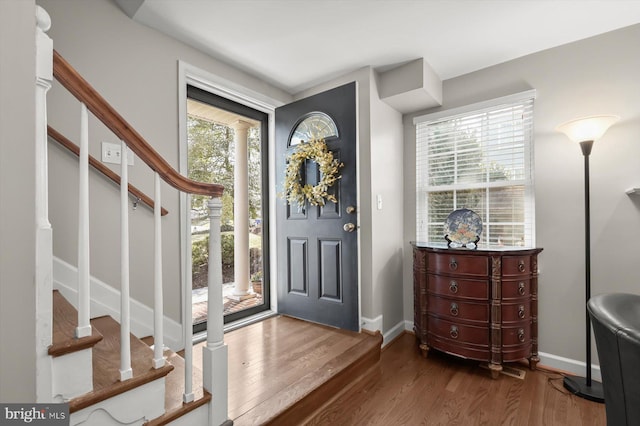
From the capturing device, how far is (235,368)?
1849 millimetres

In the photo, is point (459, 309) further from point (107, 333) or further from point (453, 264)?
point (107, 333)

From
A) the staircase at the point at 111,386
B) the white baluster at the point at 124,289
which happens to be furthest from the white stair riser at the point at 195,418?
the white baluster at the point at 124,289

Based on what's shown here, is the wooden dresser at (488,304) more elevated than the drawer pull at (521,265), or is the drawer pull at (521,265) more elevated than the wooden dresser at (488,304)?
the drawer pull at (521,265)

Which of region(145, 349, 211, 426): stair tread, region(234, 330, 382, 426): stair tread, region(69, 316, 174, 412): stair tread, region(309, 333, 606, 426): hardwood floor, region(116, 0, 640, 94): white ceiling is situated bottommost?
region(309, 333, 606, 426): hardwood floor

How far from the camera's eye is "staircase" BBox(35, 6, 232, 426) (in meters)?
0.84

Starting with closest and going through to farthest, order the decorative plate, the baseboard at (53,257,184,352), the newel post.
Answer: the newel post
the baseboard at (53,257,184,352)
the decorative plate

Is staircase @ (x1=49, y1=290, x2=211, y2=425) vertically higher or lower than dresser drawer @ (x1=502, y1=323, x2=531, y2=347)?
higher

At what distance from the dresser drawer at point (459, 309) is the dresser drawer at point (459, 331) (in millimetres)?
50

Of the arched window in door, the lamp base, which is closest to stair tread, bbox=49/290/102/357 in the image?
the arched window in door

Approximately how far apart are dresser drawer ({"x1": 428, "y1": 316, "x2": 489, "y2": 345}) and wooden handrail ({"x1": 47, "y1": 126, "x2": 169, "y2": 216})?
218 centimetres

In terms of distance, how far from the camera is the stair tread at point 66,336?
2.92 ft

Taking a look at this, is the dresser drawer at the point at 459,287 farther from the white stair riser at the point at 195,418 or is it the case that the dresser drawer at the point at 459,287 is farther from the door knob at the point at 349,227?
the white stair riser at the point at 195,418

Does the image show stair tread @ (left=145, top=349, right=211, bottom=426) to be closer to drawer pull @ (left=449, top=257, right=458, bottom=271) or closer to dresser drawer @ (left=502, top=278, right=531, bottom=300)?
drawer pull @ (left=449, top=257, right=458, bottom=271)

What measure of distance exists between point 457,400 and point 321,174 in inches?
74.4
